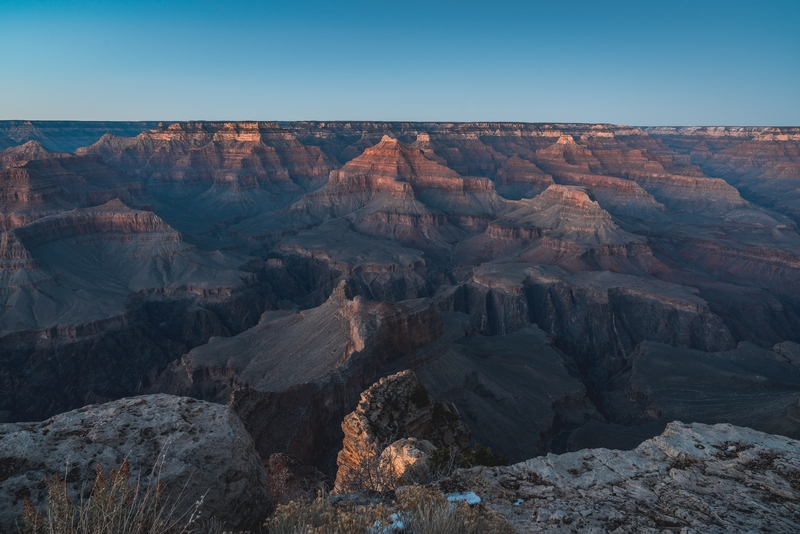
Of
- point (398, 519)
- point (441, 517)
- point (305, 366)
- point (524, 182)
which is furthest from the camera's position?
point (524, 182)

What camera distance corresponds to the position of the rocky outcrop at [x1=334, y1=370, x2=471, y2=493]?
15.8m

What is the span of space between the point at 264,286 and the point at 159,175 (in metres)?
114

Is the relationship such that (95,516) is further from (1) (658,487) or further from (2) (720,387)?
(2) (720,387)

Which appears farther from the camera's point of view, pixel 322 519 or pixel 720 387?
pixel 720 387

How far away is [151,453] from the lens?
417 inches

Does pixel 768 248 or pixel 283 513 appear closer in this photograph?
pixel 283 513

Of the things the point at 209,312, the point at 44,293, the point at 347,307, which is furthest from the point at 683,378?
the point at 44,293

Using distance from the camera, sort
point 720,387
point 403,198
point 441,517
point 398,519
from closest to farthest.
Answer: point 441,517
point 398,519
point 720,387
point 403,198

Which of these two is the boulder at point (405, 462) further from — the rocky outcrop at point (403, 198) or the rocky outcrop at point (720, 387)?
the rocky outcrop at point (403, 198)

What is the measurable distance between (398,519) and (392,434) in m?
11.9

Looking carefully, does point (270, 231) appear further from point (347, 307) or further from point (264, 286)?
point (347, 307)

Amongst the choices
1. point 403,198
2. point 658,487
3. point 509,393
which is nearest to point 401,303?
point 509,393

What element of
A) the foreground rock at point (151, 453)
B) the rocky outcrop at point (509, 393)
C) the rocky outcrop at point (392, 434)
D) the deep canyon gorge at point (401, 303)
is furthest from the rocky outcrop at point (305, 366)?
the foreground rock at point (151, 453)

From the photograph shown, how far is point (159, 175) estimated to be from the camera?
178 meters
